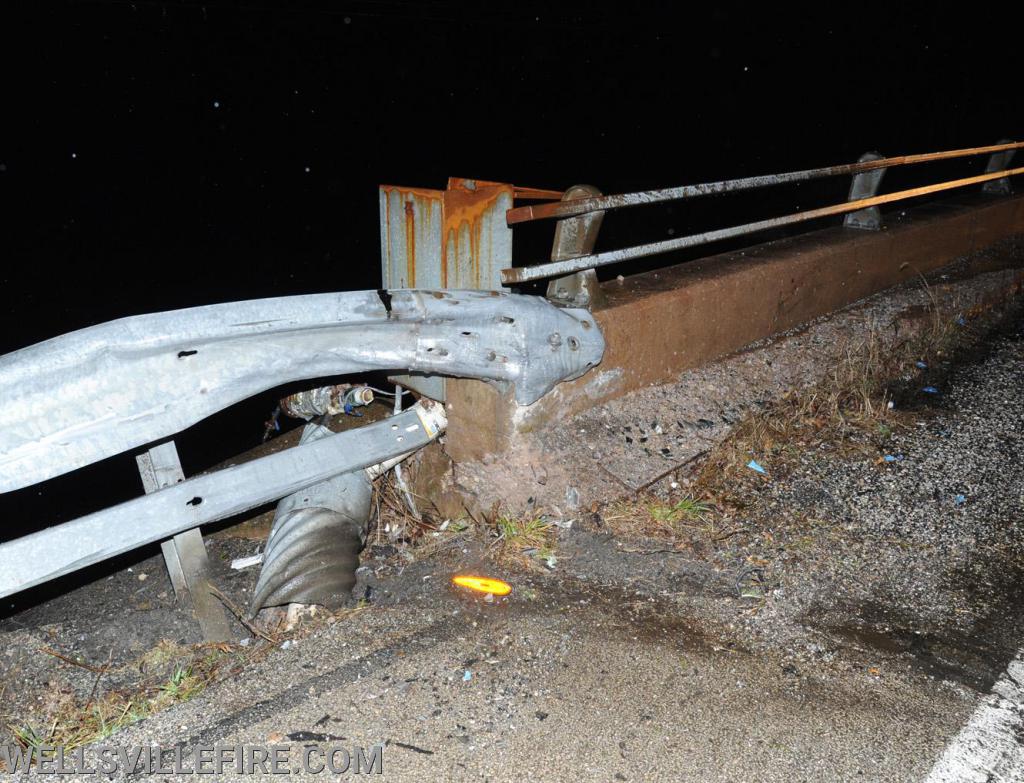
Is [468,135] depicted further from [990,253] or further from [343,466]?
[343,466]

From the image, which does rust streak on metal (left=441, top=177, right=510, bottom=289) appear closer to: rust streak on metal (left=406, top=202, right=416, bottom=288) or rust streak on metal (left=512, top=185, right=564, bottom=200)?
rust streak on metal (left=512, top=185, right=564, bottom=200)

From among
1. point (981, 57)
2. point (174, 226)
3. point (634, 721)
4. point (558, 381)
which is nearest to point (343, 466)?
point (558, 381)

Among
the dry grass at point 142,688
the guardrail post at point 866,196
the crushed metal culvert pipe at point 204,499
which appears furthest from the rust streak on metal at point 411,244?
the guardrail post at point 866,196

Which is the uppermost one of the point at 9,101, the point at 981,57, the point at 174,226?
the point at 981,57

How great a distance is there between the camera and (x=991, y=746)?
213cm

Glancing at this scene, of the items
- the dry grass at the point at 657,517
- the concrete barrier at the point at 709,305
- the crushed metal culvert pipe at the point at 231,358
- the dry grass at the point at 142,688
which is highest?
the crushed metal culvert pipe at the point at 231,358

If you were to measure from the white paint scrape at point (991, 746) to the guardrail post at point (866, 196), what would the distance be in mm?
4094

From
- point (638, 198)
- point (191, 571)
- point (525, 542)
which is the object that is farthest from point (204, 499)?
point (638, 198)

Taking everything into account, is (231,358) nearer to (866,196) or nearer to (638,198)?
(638,198)

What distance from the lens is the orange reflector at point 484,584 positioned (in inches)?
115

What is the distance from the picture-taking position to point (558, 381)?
346cm

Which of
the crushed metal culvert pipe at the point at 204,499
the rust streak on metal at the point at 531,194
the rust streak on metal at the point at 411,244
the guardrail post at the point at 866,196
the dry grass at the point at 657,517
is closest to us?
the crushed metal culvert pipe at the point at 204,499

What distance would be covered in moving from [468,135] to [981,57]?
20083 mm

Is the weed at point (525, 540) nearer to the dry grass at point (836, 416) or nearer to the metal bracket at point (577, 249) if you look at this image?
the dry grass at point (836, 416)
